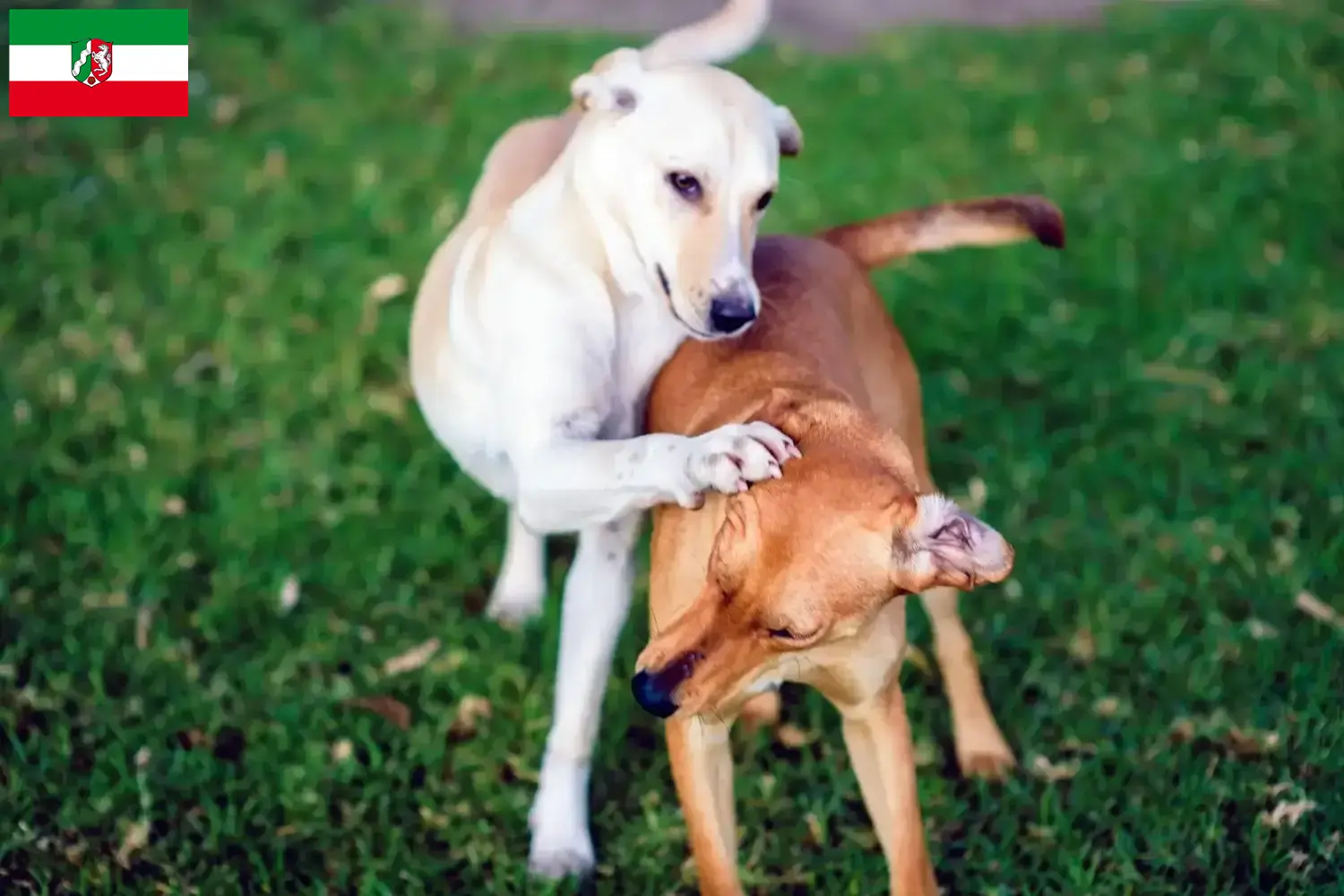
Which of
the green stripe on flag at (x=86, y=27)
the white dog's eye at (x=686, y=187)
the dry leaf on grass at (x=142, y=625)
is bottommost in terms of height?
the dry leaf on grass at (x=142, y=625)

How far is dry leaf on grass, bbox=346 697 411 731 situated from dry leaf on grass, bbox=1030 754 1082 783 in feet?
5.71

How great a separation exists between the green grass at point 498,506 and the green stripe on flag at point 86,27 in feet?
1.40

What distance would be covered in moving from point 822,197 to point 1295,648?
300 centimetres

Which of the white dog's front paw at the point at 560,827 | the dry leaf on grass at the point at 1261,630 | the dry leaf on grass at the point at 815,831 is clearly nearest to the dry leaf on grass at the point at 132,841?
the white dog's front paw at the point at 560,827

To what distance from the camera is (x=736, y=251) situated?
3.47 metres

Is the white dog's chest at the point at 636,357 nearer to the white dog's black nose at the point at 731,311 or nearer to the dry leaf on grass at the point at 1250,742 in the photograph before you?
the white dog's black nose at the point at 731,311

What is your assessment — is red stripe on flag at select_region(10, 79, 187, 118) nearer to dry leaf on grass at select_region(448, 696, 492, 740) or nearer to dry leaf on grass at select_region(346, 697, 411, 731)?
dry leaf on grass at select_region(346, 697, 411, 731)

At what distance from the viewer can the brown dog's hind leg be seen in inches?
163

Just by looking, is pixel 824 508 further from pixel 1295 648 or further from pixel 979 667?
pixel 1295 648

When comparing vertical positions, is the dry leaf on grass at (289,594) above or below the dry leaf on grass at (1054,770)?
above

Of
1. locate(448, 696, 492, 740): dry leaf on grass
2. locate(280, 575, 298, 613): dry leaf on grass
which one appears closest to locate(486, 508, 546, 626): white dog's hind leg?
locate(448, 696, 492, 740): dry leaf on grass

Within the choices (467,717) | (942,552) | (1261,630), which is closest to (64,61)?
(467,717)

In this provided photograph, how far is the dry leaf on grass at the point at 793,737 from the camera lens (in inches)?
167

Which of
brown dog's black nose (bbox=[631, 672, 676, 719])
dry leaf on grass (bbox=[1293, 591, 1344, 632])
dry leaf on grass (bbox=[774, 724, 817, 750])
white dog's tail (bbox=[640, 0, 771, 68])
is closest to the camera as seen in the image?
brown dog's black nose (bbox=[631, 672, 676, 719])
